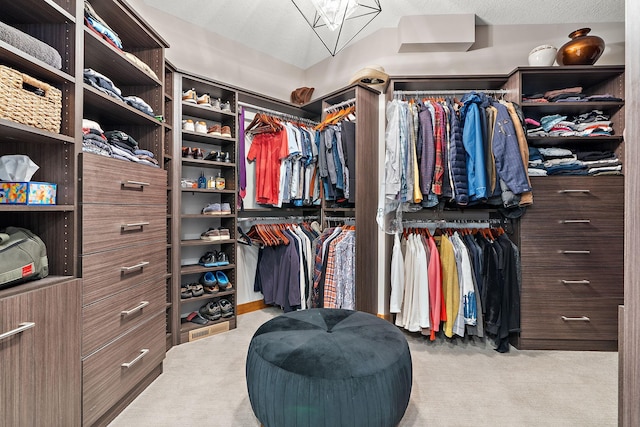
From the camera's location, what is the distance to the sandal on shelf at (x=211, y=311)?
244cm

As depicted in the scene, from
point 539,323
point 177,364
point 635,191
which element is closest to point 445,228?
point 539,323

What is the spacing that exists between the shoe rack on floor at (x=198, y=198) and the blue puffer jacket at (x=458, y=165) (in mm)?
1776

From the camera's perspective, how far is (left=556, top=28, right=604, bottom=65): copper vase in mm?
2158

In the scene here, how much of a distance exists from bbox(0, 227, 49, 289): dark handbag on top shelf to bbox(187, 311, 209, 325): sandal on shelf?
4.49 ft

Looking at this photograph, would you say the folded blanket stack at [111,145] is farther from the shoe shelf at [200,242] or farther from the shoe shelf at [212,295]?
the shoe shelf at [212,295]

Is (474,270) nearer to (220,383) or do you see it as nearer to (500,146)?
(500,146)

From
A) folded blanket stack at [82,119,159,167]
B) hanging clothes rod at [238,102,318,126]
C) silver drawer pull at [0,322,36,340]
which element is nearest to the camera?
silver drawer pull at [0,322,36,340]

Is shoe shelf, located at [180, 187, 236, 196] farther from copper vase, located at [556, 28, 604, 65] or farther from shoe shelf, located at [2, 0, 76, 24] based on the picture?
copper vase, located at [556, 28, 604, 65]

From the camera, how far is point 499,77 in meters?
2.32

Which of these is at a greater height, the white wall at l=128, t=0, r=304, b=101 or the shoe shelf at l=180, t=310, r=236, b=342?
the white wall at l=128, t=0, r=304, b=101

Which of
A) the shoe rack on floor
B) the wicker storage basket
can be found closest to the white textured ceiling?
the shoe rack on floor

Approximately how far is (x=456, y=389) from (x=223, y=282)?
1.88m

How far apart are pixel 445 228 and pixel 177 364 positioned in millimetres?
2277

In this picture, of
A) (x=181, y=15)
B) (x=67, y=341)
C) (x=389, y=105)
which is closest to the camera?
(x=67, y=341)
